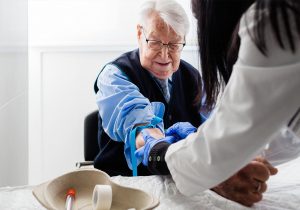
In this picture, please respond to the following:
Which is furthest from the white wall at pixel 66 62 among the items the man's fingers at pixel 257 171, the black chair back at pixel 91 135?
the man's fingers at pixel 257 171

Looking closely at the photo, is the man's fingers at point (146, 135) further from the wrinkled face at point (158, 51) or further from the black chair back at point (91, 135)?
the black chair back at point (91, 135)

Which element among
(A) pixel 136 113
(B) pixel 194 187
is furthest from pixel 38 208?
(A) pixel 136 113

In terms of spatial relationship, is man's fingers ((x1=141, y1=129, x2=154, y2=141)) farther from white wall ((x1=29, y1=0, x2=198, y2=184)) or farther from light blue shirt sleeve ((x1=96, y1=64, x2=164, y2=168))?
white wall ((x1=29, y1=0, x2=198, y2=184))

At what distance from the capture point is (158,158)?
108cm

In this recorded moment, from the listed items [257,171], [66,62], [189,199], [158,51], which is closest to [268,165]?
[257,171]

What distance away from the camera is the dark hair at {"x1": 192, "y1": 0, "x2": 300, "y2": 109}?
1.89 ft

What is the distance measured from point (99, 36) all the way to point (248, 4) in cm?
163

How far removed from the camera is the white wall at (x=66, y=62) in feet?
7.26

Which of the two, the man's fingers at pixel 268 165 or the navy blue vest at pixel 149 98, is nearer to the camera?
the man's fingers at pixel 268 165

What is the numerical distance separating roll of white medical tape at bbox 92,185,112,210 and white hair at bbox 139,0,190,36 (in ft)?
2.51

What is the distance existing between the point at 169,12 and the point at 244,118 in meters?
0.90

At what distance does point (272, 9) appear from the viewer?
57cm

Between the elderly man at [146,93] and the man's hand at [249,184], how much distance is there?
323 millimetres

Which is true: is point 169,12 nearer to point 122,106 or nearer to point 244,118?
point 122,106
